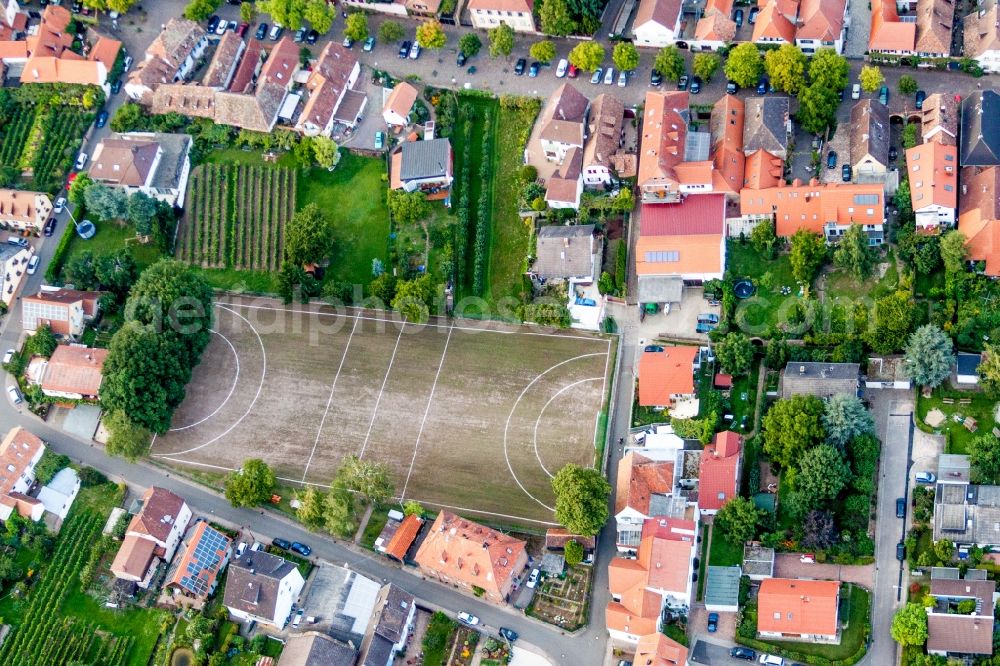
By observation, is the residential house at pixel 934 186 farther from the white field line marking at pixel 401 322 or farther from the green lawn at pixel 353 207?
the green lawn at pixel 353 207

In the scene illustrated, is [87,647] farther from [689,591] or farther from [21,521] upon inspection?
[689,591]

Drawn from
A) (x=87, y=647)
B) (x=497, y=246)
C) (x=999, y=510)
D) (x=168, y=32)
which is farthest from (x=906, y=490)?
(x=168, y=32)

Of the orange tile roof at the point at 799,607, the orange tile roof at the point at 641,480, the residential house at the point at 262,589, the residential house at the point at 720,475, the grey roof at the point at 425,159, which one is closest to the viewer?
the orange tile roof at the point at 799,607

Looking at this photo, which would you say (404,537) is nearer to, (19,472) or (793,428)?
(793,428)

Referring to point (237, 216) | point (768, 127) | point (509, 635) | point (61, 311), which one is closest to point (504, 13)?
point (768, 127)

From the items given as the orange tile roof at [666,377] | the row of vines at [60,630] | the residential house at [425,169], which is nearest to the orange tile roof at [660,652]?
the orange tile roof at [666,377]
